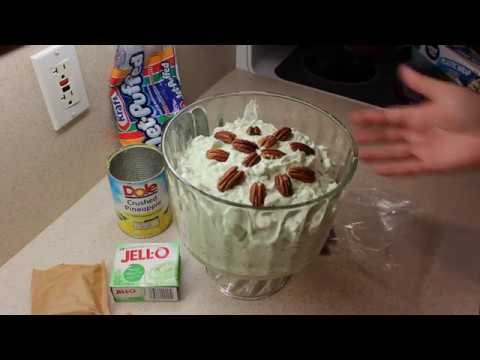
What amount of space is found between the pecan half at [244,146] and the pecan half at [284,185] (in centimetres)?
6

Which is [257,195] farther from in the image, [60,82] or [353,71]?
[353,71]

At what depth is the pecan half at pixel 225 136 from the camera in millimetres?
571

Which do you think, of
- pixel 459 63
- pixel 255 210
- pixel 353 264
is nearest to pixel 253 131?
pixel 255 210

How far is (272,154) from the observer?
1.76 ft

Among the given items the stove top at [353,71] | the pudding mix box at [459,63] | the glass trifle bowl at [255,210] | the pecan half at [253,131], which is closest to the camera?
the glass trifle bowl at [255,210]

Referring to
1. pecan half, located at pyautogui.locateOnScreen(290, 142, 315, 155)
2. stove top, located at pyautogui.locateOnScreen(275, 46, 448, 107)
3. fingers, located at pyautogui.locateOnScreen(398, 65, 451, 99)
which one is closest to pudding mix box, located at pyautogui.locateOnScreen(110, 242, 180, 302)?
pecan half, located at pyautogui.locateOnScreen(290, 142, 315, 155)

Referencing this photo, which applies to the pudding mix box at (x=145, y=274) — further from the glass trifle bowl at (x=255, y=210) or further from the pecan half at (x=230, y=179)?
the pecan half at (x=230, y=179)

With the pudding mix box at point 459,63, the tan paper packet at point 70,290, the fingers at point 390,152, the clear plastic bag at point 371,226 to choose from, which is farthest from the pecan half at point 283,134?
the pudding mix box at point 459,63

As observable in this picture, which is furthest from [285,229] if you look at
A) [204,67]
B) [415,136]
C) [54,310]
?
[204,67]

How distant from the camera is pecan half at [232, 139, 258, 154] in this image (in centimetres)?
55

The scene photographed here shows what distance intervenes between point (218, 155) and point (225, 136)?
43 mm

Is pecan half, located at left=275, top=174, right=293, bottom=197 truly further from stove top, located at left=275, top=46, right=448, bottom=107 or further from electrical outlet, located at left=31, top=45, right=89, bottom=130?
stove top, located at left=275, top=46, right=448, bottom=107

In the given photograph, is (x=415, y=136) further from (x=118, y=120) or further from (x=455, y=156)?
(x=118, y=120)
